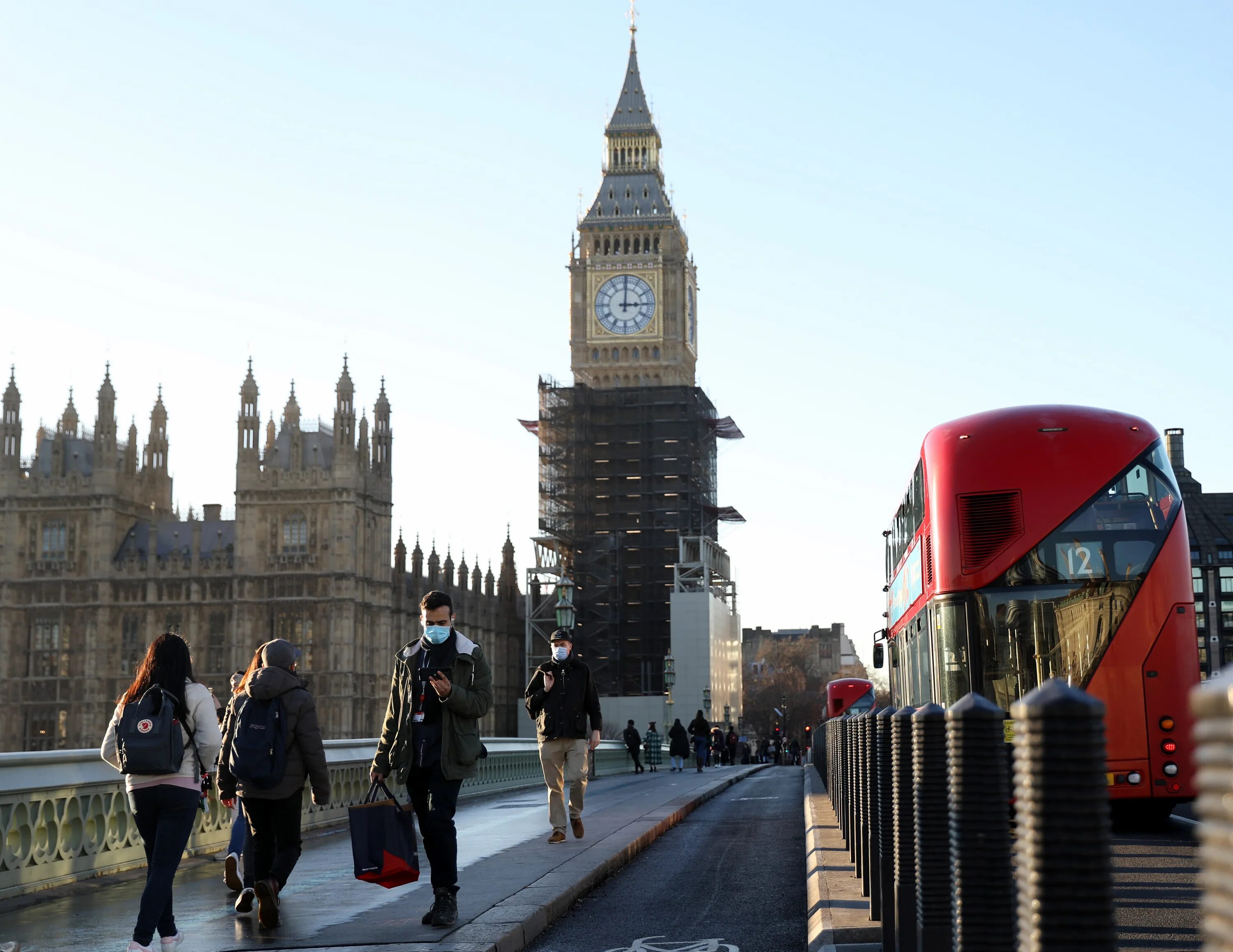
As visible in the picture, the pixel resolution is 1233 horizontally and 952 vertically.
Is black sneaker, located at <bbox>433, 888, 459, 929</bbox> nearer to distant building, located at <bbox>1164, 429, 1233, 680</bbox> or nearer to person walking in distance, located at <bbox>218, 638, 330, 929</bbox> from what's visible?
person walking in distance, located at <bbox>218, 638, 330, 929</bbox>

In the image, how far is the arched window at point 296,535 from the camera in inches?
3305

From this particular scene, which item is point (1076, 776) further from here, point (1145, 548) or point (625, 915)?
point (1145, 548)

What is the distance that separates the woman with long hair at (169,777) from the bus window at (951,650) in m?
8.25

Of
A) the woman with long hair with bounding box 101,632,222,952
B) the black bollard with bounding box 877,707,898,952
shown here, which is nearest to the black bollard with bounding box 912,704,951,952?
the black bollard with bounding box 877,707,898,952

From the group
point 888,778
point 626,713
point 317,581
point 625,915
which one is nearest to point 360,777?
point 625,915

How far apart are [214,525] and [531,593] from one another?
20526mm

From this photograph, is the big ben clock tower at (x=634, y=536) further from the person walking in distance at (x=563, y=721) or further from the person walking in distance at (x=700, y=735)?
the person walking in distance at (x=563, y=721)

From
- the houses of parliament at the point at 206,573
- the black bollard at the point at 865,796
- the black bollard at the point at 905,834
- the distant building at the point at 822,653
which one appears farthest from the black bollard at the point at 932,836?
the distant building at the point at 822,653

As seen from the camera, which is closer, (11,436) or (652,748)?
(652,748)

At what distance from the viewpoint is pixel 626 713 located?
91750 mm

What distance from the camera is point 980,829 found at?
441 cm

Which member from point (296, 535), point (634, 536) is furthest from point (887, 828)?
point (634, 536)

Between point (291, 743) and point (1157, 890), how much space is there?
5.60 m

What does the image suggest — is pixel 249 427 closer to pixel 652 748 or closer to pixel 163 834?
pixel 652 748
